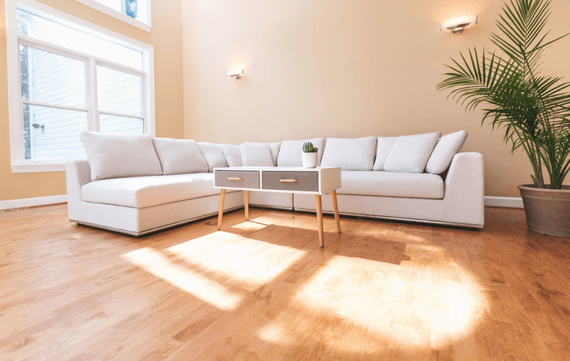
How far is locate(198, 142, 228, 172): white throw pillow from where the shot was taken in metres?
3.34

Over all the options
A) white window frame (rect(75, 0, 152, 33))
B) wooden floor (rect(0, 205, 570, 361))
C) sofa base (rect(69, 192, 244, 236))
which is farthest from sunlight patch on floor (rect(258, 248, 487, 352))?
white window frame (rect(75, 0, 152, 33))

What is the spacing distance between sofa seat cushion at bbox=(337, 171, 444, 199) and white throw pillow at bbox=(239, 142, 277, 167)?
1166 millimetres

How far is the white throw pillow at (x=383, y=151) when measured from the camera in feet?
9.90

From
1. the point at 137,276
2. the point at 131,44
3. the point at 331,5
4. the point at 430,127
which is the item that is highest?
the point at 331,5

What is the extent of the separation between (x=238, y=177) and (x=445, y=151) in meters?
1.80

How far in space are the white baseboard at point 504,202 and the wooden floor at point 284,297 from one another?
1.20 metres

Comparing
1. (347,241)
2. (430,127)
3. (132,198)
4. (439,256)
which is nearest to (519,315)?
(439,256)

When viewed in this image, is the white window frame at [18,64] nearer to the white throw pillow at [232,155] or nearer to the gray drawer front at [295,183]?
the white throw pillow at [232,155]

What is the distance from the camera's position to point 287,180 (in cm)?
193

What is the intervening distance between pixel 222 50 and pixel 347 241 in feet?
13.5

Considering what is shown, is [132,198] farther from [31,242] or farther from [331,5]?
[331,5]

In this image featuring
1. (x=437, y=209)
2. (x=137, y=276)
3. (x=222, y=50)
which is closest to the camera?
(x=137, y=276)

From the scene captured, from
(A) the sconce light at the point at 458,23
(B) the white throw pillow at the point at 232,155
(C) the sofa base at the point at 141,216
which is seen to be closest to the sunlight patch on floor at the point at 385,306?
(C) the sofa base at the point at 141,216

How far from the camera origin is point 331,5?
12.4 feet
